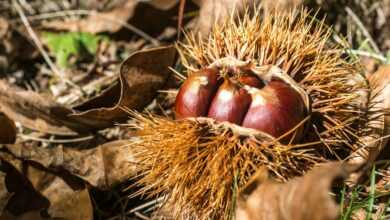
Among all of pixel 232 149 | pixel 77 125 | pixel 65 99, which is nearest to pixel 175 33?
pixel 65 99

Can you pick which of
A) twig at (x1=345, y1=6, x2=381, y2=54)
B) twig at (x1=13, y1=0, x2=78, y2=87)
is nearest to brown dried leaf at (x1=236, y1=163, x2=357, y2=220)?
twig at (x1=345, y1=6, x2=381, y2=54)

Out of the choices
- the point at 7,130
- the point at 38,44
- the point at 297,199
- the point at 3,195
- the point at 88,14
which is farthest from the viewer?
the point at 88,14

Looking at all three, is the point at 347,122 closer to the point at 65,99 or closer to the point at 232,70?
the point at 232,70

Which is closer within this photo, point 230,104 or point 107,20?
point 230,104

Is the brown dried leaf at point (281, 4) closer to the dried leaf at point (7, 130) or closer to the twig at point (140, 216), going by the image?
the twig at point (140, 216)

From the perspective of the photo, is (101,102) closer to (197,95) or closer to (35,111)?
(35,111)

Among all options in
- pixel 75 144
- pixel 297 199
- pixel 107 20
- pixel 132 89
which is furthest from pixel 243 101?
pixel 107 20

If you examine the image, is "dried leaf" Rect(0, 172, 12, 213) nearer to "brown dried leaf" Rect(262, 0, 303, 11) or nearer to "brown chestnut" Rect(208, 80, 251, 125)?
"brown chestnut" Rect(208, 80, 251, 125)
